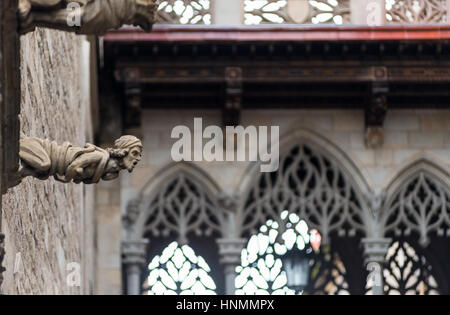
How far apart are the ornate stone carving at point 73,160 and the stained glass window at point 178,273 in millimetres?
11386

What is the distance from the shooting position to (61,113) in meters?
8.73

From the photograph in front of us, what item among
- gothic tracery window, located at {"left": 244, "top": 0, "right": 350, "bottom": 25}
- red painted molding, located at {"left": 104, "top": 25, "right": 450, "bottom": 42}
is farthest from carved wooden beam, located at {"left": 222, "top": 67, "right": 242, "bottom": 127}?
gothic tracery window, located at {"left": 244, "top": 0, "right": 350, "bottom": 25}

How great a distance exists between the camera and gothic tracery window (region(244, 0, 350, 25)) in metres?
15.0

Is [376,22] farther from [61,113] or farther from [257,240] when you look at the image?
[61,113]

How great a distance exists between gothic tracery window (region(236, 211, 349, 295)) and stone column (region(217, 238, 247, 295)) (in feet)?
1.32

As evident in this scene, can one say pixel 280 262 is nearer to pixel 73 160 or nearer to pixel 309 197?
pixel 309 197

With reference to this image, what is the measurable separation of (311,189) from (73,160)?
37.1 ft

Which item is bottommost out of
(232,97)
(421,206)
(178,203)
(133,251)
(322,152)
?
(133,251)

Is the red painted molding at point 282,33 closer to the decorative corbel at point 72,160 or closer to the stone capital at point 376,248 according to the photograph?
the stone capital at point 376,248

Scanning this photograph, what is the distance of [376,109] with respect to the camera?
15312 mm

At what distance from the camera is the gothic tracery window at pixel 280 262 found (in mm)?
16188

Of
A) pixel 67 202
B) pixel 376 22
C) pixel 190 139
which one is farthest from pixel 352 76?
pixel 67 202

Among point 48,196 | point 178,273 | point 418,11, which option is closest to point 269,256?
point 178,273
